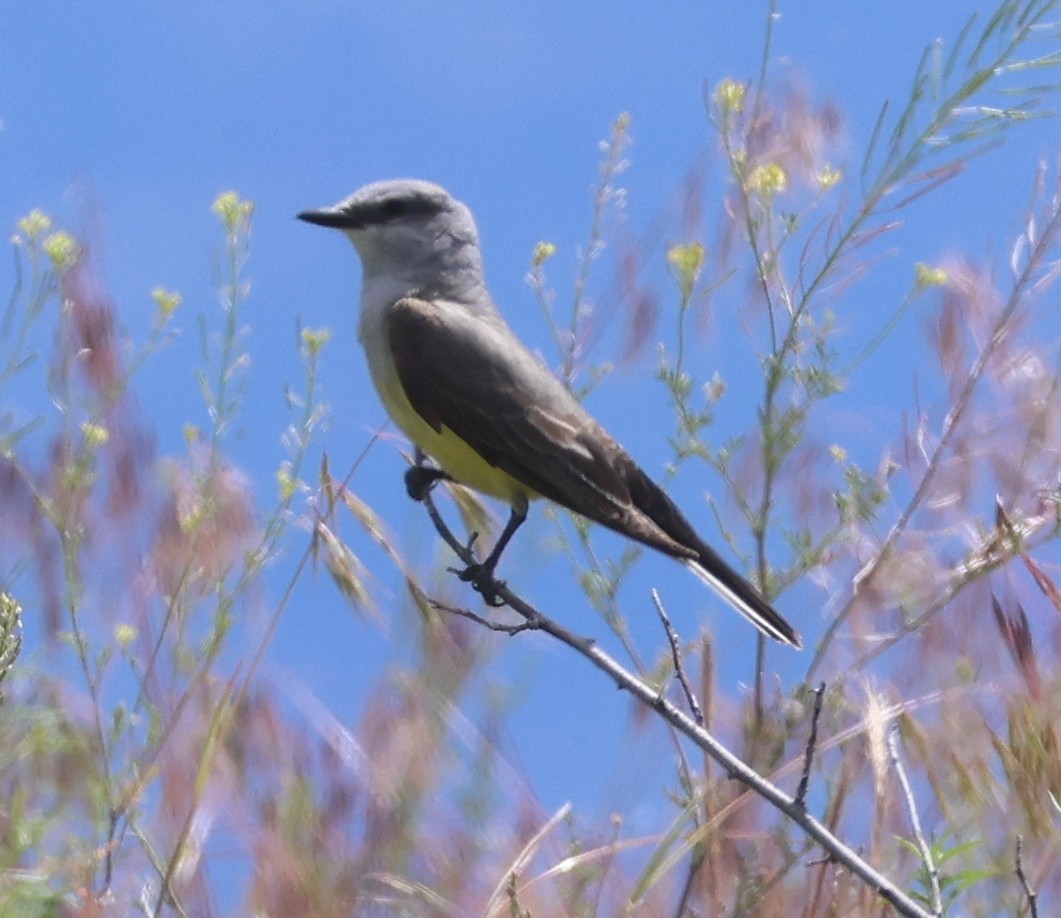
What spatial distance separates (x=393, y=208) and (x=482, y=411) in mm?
594

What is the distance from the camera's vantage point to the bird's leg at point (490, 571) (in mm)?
2402

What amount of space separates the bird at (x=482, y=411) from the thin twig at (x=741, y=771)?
590 millimetres

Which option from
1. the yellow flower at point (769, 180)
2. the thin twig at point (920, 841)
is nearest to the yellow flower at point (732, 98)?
the yellow flower at point (769, 180)

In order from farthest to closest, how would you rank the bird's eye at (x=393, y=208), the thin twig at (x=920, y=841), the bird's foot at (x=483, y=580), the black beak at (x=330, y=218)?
the bird's eye at (x=393, y=208) < the black beak at (x=330, y=218) < the bird's foot at (x=483, y=580) < the thin twig at (x=920, y=841)

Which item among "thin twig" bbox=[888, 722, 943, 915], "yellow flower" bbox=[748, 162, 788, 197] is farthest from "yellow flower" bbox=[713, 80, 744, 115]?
"thin twig" bbox=[888, 722, 943, 915]

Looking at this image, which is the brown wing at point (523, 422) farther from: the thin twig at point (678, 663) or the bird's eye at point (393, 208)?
the thin twig at point (678, 663)

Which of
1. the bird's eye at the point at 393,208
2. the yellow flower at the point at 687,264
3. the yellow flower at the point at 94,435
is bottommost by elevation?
the yellow flower at the point at 94,435

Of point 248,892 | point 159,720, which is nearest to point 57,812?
point 159,720

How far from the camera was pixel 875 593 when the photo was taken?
2318 mm

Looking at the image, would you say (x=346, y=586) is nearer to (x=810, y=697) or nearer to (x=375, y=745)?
(x=375, y=745)

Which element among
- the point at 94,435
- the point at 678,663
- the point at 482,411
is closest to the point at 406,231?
the point at 482,411

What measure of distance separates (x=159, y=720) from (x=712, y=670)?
0.90 meters

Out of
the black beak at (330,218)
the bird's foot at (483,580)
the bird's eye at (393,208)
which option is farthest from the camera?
the bird's eye at (393,208)

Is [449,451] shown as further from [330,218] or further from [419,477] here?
[330,218]
